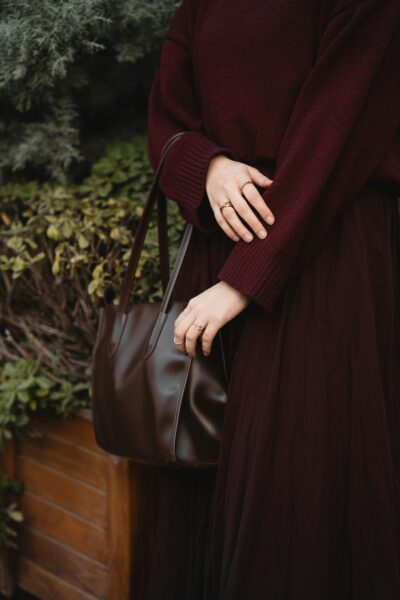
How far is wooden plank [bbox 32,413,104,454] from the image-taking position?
1.78m

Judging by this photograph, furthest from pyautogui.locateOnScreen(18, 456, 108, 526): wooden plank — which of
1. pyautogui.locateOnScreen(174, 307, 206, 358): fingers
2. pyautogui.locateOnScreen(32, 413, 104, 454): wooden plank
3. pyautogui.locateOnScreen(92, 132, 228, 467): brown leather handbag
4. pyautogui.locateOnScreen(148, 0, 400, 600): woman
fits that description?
pyautogui.locateOnScreen(174, 307, 206, 358): fingers

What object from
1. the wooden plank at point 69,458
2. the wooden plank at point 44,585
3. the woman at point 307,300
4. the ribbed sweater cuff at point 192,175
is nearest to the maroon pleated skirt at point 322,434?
the woman at point 307,300

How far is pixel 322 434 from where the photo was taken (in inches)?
41.9

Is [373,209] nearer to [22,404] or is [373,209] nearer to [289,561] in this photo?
[289,561]

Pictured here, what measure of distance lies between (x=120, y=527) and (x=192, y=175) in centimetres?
107

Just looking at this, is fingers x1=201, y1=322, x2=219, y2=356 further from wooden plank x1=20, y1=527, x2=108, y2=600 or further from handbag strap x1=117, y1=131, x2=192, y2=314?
wooden plank x1=20, y1=527, x2=108, y2=600

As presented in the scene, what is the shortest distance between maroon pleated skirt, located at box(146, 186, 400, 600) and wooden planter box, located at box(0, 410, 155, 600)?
0.63m

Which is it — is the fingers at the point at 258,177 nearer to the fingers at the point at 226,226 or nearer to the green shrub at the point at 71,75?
the fingers at the point at 226,226

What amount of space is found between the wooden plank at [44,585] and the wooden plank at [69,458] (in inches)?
14.7

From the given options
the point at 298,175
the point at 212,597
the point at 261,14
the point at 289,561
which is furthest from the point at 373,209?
the point at 212,597

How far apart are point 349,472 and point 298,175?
56 centimetres

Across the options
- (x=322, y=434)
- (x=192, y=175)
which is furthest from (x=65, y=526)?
(x=192, y=175)

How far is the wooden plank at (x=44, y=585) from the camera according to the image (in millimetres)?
1877

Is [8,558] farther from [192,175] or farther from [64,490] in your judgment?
[192,175]
